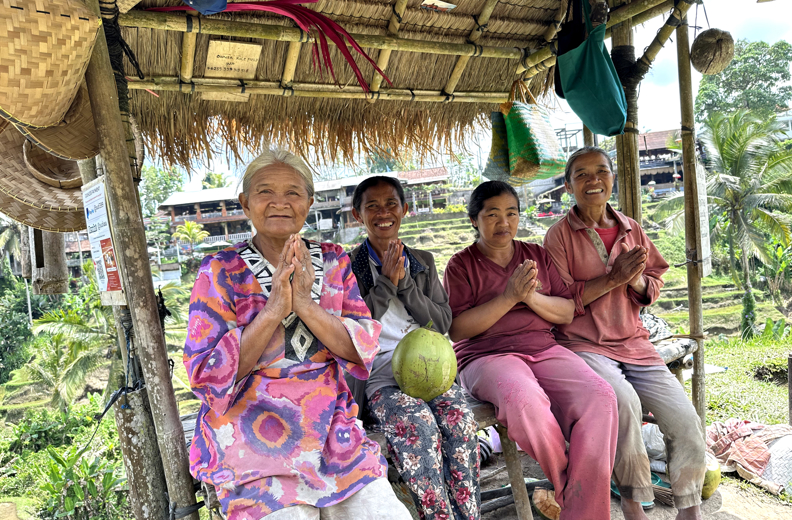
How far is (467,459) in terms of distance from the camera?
220cm

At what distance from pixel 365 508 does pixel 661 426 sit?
1.69 meters

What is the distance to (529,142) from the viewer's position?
348cm

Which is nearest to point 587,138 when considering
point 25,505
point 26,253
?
point 26,253

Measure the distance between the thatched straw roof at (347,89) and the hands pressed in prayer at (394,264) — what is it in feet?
4.30

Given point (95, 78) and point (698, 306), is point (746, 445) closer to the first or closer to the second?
point (698, 306)

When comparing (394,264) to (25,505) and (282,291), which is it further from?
(25,505)

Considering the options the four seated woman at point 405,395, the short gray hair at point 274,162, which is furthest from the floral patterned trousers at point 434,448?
the short gray hair at point 274,162

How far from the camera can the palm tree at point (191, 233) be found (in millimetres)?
32188

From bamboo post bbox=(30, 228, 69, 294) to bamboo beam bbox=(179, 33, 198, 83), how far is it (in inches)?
41.8

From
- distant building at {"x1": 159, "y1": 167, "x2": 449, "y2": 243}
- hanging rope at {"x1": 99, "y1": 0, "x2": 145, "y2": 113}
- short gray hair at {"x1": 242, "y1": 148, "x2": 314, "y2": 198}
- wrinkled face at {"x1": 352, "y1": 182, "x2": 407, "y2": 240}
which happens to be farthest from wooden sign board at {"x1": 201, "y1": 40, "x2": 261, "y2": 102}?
A: distant building at {"x1": 159, "y1": 167, "x2": 449, "y2": 243}

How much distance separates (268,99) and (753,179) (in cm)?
2392

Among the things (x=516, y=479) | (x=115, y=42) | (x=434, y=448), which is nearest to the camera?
(x=115, y=42)

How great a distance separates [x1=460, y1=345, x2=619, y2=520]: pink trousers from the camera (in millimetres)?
2254

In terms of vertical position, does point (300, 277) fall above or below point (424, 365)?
above
